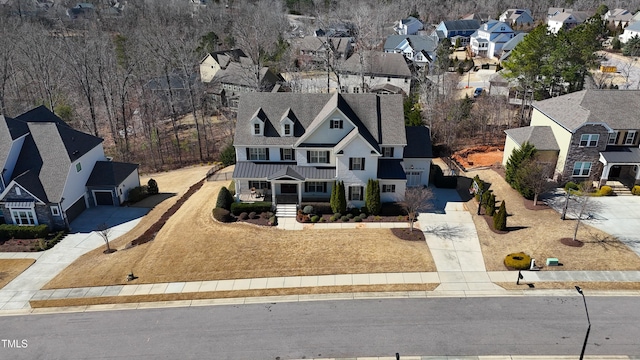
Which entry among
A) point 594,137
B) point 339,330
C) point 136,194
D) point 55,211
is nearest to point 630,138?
point 594,137

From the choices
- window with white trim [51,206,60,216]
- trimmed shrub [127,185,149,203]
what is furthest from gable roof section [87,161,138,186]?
window with white trim [51,206,60,216]

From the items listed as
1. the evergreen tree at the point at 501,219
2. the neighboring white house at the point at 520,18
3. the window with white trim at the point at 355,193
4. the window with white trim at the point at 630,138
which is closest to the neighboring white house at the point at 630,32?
the neighboring white house at the point at 520,18

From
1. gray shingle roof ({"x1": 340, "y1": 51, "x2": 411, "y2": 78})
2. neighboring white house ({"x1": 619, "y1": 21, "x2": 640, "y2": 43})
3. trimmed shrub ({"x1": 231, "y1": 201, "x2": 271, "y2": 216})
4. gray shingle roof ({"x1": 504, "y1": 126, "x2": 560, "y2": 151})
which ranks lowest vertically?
trimmed shrub ({"x1": 231, "y1": 201, "x2": 271, "y2": 216})

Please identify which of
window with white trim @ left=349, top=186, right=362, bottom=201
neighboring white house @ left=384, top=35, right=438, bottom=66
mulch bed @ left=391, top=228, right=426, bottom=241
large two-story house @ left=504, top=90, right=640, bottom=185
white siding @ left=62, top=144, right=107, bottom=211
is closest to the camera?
mulch bed @ left=391, top=228, right=426, bottom=241

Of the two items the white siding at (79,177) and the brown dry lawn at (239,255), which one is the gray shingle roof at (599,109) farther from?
the white siding at (79,177)

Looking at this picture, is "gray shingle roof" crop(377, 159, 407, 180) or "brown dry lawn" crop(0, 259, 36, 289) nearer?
"brown dry lawn" crop(0, 259, 36, 289)

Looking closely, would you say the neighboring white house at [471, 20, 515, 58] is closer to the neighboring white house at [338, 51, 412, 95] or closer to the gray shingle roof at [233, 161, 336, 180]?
the neighboring white house at [338, 51, 412, 95]

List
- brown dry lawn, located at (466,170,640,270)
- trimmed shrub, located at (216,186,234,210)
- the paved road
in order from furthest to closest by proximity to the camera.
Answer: trimmed shrub, located at (216,186,234,210), brown dry lawn, located at (466,170,640,270), the paved road

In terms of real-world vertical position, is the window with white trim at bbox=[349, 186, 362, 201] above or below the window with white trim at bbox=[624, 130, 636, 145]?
below
